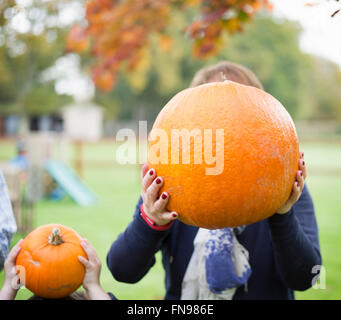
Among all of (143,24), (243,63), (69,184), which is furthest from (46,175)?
(243,63)

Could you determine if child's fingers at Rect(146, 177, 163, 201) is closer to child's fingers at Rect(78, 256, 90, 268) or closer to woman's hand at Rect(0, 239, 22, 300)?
child's fingers at Rect(78, 256, 90, 268)

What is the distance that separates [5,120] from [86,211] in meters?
41.6

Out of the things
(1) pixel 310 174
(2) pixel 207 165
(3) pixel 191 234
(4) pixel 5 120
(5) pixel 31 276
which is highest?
(4) pixel 5 120

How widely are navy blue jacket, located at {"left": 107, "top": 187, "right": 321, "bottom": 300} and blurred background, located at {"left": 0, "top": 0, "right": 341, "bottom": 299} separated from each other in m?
0.49

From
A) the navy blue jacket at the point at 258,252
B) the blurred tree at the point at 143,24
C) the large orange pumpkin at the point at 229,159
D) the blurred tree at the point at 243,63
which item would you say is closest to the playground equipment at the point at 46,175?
the blurred tree at the point at 143,24

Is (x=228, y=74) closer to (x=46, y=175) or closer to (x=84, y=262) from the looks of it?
(x=84, y=262)

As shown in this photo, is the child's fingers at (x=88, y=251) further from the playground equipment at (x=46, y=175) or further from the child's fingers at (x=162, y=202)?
the playground equipment at (x=46, y=175)

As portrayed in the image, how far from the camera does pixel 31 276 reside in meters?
1.46

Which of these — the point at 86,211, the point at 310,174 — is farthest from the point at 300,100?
the point at 86,211

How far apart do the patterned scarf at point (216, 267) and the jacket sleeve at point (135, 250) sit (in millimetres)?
221

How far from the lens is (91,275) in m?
1.51

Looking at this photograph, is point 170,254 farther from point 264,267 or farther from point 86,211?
point 86,211

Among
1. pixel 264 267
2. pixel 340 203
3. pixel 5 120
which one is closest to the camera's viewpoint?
pixel 264 267

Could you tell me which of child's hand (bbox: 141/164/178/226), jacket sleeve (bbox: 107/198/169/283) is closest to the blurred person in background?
jacket sleeve (bbox: 107/198/169/283)
